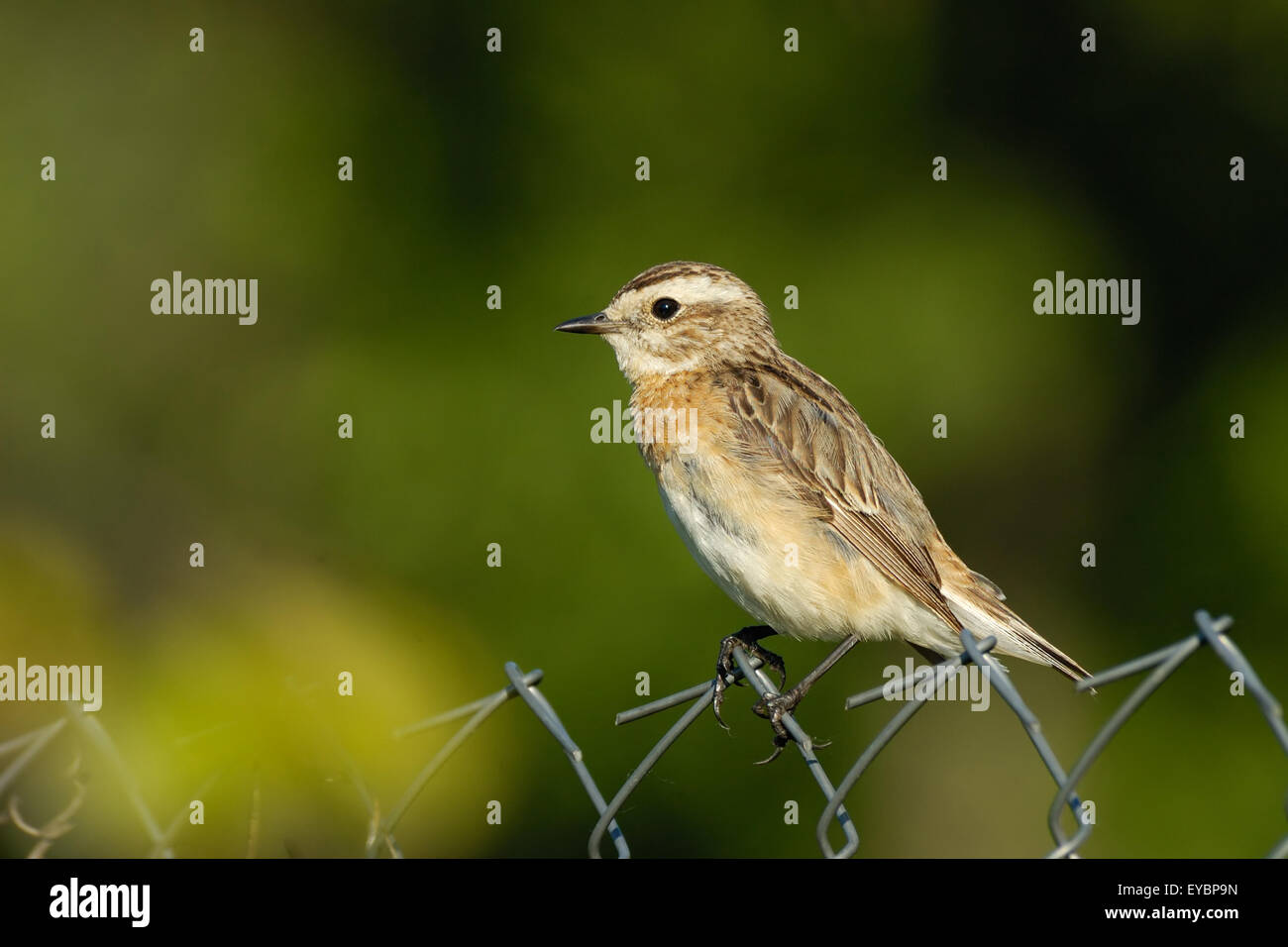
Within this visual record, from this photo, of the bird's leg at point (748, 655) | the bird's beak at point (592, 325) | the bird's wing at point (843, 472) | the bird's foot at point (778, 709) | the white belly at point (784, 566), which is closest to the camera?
the bird's foot at point (778, 709)

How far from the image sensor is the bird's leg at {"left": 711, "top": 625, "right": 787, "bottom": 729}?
15.2 feet

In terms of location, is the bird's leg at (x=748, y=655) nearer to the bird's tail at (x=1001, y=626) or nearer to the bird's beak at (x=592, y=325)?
the bird's tail at (x=1001, y=626)

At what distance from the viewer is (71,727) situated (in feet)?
13.4

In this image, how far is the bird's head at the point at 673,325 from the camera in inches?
221

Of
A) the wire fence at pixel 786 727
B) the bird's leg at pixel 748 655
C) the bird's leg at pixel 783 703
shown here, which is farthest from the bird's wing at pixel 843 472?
the wire fence at pixel 786 727

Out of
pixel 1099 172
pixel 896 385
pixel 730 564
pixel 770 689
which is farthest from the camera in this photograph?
pixel 1099 172

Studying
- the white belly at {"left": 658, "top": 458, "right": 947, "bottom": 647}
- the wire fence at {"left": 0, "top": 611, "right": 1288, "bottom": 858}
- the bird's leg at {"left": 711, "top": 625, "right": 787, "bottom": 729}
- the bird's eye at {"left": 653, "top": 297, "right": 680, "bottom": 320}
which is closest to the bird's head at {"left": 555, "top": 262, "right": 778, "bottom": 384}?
the bird's eye at {"left": 653, "top": 297, "right": 680, "bottom": 320}

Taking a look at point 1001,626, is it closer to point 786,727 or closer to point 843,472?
point 843,472

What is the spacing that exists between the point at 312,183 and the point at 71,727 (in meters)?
5.24

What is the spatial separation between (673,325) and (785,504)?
3.17 ft

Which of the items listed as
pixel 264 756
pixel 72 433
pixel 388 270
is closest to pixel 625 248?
pixel 388 270

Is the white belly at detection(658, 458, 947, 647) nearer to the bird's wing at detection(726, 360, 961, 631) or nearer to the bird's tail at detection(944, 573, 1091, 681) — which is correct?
the bird's wing at detection(726, 360, 961, 631)

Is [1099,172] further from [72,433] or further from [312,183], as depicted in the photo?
[72,433]

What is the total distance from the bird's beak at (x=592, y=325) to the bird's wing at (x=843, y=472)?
552 millimetres
